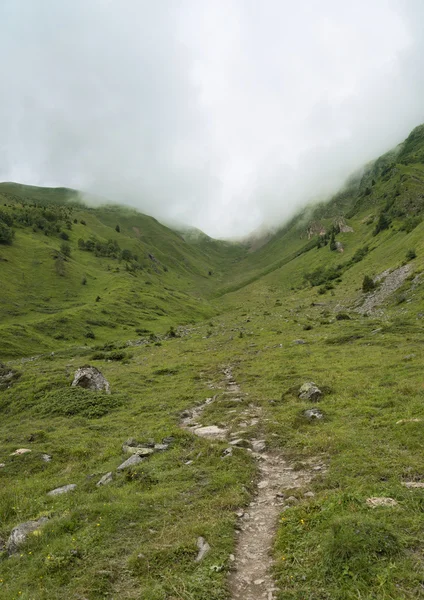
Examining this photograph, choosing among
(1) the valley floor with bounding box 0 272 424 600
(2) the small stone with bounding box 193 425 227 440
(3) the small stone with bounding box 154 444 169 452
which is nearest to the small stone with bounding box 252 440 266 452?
(1) the valley floor with bounding box 0 272 424 600

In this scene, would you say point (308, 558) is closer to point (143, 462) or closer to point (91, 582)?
point (91, 582)

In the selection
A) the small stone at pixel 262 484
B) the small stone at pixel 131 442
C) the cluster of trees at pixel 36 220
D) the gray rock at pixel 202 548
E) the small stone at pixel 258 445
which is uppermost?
the cluster of trees at pixel 36 220

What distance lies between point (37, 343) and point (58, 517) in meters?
57.8

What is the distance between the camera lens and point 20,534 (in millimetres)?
10469

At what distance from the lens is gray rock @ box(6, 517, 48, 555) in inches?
400

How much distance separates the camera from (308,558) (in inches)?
314

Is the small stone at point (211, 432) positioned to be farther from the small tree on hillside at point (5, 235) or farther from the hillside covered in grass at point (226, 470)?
the small tree on hillside at point (5, 235)

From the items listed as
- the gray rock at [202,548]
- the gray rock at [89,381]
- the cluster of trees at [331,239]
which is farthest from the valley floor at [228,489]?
the cluster of trees at [331,239]

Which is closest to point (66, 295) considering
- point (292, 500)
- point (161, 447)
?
point (161, 447)

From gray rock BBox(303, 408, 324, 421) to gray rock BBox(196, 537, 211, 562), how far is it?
10.3 m

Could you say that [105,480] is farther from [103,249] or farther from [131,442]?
[103,249]

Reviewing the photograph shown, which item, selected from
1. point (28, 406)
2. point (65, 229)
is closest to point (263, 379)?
point (28, 406)

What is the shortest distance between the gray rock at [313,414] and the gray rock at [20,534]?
12505 mm

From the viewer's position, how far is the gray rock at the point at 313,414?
18.1 m
